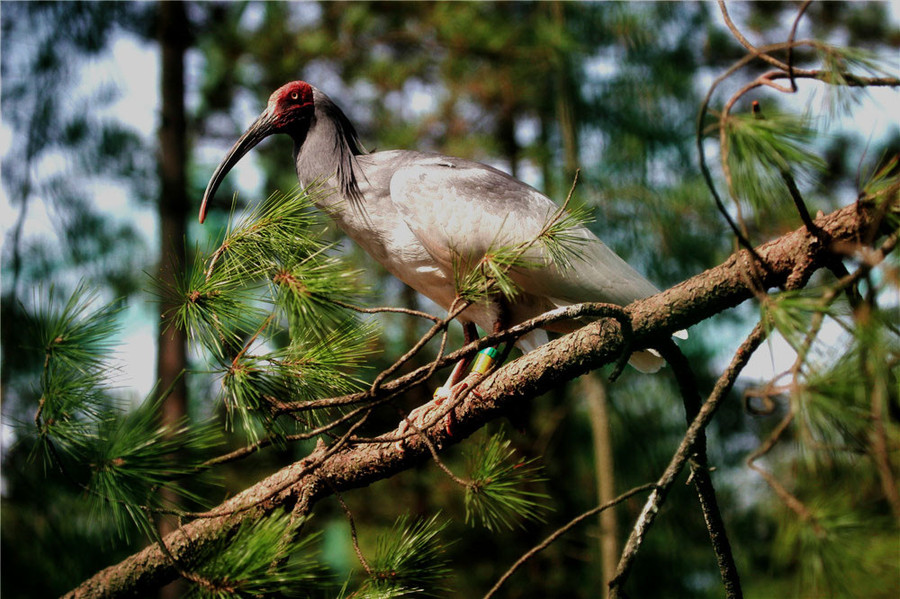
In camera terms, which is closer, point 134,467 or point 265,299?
point 265,299

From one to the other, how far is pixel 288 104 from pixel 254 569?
1.82 meters

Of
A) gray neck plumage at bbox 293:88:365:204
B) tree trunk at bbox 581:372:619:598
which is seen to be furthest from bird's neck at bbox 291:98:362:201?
tree trunk at bbox 581:372:619:598

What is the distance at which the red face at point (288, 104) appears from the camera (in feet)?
→ 9.48

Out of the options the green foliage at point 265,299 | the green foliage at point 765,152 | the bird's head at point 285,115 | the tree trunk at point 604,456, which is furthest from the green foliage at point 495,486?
the tree trunk at point 604,456

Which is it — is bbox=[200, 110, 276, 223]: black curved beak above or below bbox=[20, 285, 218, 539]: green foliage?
above

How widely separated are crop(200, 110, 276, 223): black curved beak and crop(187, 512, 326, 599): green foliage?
113 cm

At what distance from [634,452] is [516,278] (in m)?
3.12

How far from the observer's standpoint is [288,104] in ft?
9.55

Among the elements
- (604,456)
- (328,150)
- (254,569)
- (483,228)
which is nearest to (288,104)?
(328,150)

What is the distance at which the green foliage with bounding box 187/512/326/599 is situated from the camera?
1.62 meters

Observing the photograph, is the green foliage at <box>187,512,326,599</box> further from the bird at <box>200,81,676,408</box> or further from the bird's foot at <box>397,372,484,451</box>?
the bird at <box>200,81,676,408</box>

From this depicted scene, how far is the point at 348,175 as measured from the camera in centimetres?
281

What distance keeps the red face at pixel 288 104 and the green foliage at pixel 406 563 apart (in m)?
1.62

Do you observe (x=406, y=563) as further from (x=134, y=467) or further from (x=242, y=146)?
(x=242, y=146)
